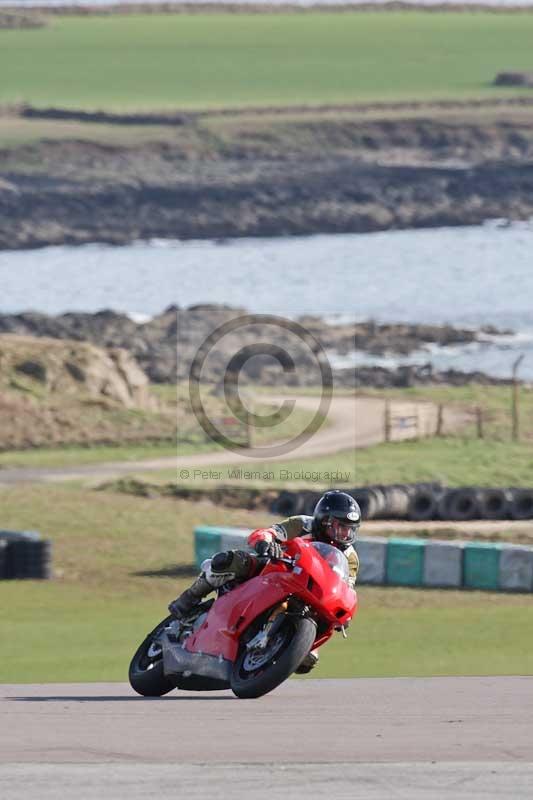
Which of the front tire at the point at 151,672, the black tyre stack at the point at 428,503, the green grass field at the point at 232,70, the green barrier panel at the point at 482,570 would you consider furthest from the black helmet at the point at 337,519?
the green grass field at the point at 232,70

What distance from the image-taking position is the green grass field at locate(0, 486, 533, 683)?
19469mm

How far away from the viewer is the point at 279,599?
13398mm

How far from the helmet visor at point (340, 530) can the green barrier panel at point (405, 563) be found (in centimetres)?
1458

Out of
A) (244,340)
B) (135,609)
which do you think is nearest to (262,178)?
(244,340)

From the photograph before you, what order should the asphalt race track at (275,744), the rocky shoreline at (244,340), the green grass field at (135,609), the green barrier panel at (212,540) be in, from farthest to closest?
the rocky shoreline at (244,340)
the green barrier panel at (212,540)
the green grass field at (135,609)
the asphalt race track at (275,744)

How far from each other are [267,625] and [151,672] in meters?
1.57

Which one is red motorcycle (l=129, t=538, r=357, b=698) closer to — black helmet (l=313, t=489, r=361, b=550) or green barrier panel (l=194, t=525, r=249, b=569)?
black helmet (l=313, t=489, r=361, b=550)

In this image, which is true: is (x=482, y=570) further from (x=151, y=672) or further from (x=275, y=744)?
(x=275, y=744)

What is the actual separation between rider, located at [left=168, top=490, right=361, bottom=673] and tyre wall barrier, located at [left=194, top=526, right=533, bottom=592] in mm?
13632

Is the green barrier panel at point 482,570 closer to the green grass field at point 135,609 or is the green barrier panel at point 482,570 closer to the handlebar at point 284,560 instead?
the green grass field at point 135,609

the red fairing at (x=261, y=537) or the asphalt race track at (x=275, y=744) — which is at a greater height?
the red fairing at (x=261, y=537)

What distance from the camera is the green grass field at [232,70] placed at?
16962 centimetres

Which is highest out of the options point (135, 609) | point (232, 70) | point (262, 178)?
point (232, 70)

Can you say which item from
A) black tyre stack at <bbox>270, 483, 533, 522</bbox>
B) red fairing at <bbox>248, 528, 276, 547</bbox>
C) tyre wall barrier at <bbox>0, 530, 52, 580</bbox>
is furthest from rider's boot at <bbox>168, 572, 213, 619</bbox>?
black tyre stack at <bbox>270, 483, 533, 522</bbox>
